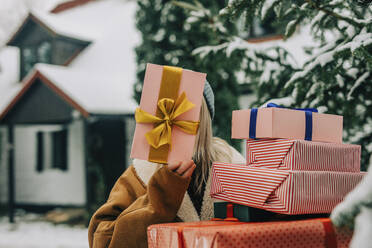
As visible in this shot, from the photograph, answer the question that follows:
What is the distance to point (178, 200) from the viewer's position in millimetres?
1670

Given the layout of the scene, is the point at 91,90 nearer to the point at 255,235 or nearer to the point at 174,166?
the point at 174,166

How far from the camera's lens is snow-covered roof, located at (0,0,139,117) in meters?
10.4

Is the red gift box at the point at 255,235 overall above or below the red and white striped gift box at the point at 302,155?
below

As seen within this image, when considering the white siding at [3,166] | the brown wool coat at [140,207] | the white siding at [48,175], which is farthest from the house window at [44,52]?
the brown wool coat at [140,207]

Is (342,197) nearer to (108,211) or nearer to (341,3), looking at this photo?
(108,211)

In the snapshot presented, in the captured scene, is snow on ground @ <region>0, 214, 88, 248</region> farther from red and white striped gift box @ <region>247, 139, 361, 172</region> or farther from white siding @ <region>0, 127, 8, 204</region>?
red and white striped gift box @ <region>247, 139, 361, 172</region>

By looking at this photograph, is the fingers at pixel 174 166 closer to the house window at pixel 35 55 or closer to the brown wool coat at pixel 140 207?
the brown wool coat at pixel 140 207

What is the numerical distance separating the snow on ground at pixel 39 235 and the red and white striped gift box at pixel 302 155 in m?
6.94

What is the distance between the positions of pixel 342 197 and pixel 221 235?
0.51 metres

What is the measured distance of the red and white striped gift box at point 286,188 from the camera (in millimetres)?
1358

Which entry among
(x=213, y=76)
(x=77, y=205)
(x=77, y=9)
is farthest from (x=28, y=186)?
(x=213, y=76)

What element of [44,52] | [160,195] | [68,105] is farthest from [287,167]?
[44,52]

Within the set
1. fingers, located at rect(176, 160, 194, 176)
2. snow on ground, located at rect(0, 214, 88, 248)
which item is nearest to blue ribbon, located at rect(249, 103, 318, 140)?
fingers, located at rect(176, 160, 194, 176)

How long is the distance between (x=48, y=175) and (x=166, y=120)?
12.0 meters
